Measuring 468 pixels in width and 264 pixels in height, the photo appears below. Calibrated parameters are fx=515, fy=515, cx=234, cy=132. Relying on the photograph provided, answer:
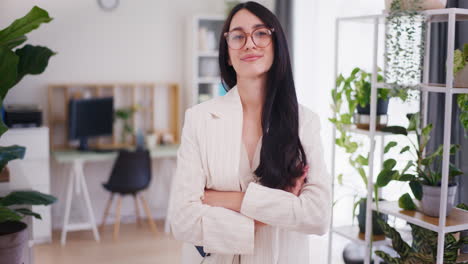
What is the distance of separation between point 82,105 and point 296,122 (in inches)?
140

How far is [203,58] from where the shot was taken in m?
5.35

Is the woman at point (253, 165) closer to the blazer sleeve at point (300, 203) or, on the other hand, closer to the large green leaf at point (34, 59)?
the blazer sleeve at point (300, 203)

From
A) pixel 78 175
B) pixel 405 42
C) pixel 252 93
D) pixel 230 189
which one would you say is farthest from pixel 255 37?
pixel 78 175

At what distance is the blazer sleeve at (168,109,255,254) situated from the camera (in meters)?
1.67

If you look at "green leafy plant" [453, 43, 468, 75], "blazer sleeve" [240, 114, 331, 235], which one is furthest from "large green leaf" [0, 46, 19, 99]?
"green leafy plant" [453, 43, 468, 75]

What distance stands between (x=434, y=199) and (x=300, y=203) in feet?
3.79

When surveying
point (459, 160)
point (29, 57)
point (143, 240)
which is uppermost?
point (29, 57)

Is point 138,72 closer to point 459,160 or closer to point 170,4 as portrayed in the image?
point 170,4

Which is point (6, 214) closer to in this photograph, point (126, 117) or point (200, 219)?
point (200, 219)

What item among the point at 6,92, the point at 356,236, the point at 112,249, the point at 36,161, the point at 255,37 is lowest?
the point at 112,249

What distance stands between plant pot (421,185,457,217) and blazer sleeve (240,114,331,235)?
100cm

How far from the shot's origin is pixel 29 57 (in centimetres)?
239

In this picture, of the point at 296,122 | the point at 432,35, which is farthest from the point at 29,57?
the point at 432,35

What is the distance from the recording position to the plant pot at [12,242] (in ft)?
6.67
